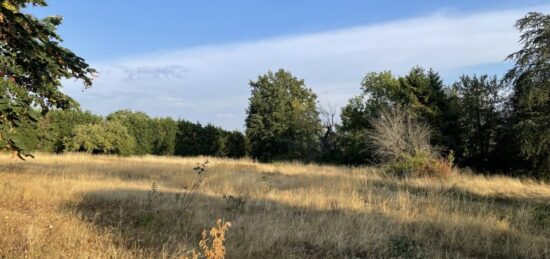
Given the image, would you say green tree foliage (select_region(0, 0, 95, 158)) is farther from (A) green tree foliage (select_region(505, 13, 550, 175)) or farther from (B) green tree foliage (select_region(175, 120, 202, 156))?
(B) green tree foliage (select_region(175, 120, 202, 156))

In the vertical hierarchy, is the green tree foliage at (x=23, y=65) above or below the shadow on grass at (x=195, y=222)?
above

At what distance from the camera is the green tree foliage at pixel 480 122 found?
35.9 metres

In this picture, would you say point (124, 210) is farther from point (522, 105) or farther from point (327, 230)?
point (522, 105)

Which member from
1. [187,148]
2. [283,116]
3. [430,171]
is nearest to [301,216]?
[430,171]

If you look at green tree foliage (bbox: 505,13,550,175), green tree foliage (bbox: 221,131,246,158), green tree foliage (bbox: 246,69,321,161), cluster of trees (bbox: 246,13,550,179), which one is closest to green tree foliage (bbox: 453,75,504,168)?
cluster of trees (bbox: 246,13,550,179)

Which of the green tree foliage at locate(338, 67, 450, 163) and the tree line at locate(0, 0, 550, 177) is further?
the green tree foliage at locate(338, 67, 450, 163)

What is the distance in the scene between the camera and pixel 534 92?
28391 mm

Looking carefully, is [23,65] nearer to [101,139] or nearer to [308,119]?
[101,139]

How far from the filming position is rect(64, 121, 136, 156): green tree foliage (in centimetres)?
3644

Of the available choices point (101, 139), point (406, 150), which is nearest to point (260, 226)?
point (406, 150)

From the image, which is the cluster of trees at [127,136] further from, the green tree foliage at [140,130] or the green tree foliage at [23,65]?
the green tree foliage at [23,65]

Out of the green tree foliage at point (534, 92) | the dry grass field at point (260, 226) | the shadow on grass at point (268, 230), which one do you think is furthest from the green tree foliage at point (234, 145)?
the shadow on grass at point (268, 230)

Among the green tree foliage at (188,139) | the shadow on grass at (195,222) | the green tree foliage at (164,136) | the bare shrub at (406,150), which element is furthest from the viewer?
the green tree foliage at (188,139)

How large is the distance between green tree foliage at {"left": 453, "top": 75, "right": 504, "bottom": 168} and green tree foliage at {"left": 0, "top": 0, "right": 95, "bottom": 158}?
32775 mm
